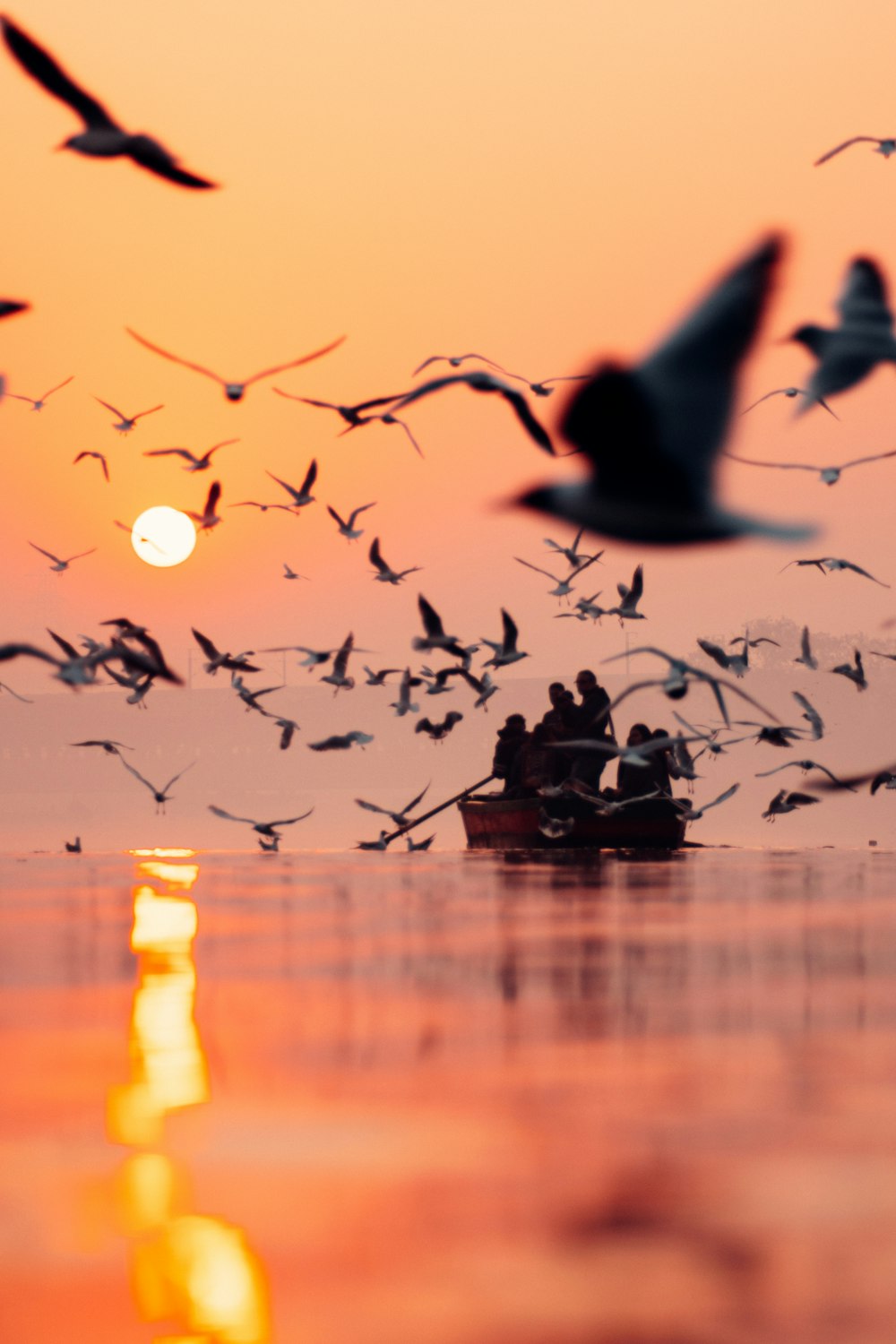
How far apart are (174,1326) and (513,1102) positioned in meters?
3.07

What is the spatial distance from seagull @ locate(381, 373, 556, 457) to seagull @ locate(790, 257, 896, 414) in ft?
3.11

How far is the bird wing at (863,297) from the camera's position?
713cm

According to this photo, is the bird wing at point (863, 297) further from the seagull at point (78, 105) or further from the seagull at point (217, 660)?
the seagull at point (217, 660)

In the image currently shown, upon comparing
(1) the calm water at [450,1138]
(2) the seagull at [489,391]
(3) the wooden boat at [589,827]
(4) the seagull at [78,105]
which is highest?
(4) the seagull at [78,105]

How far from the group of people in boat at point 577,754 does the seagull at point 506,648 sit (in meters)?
1.71

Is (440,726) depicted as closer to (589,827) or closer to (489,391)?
(589,827)

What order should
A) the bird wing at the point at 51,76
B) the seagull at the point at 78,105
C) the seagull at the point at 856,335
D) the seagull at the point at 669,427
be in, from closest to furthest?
the seagull at the point at 669,427 < the seagull at the point at 856,335 < the seagull at the point at 78,105 < the bird wing at the point at 51,76

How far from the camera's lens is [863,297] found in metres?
7.15

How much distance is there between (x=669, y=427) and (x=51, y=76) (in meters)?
8.16

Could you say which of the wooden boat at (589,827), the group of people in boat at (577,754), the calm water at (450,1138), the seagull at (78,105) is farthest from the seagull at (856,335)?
the wooden boat at (589,827)

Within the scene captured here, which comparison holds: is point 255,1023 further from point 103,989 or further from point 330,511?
point 330,511

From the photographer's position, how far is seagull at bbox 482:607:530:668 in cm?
2408

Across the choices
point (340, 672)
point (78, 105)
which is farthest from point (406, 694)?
point (78, 105)

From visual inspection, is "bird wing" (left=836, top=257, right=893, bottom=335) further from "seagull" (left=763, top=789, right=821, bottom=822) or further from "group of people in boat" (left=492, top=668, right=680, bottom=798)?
"group of people in boat" (left=492, top=668, right=680, bottom=798)
